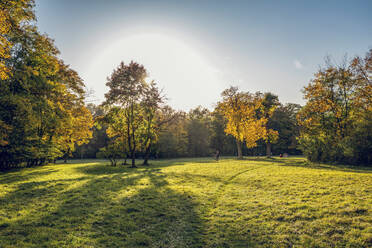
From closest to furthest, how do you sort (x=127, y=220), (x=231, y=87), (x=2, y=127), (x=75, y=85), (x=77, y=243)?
(x=77, y=243)
(x=127, y=220)
(x=2, y=127)
(x=75, y=85)
(x=231, y=87)

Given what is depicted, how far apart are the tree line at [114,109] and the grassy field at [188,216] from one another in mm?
9389

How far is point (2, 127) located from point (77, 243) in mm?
18069

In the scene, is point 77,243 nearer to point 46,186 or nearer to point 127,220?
point 127,220

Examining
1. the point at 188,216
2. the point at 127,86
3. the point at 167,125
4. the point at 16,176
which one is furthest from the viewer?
the point at 167,125

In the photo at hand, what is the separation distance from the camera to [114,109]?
28422mm

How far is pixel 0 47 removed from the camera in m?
11.9

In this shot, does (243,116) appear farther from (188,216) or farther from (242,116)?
(188,216)

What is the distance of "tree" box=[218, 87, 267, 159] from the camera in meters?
42.6

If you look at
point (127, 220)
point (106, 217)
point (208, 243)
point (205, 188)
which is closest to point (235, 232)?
point (208, 243)

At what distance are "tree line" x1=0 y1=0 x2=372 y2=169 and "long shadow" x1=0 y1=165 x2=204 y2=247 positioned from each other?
9.23m

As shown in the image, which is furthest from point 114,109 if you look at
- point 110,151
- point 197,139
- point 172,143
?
point 197,139

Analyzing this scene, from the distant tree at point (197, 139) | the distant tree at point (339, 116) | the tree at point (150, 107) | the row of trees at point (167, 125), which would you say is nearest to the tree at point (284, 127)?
the row of trees at point (167, 125)

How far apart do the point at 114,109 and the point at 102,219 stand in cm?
2209

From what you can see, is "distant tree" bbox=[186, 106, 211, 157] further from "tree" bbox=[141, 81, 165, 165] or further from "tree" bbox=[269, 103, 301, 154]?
"tree" bbox=[141, 81, 165, 165]
